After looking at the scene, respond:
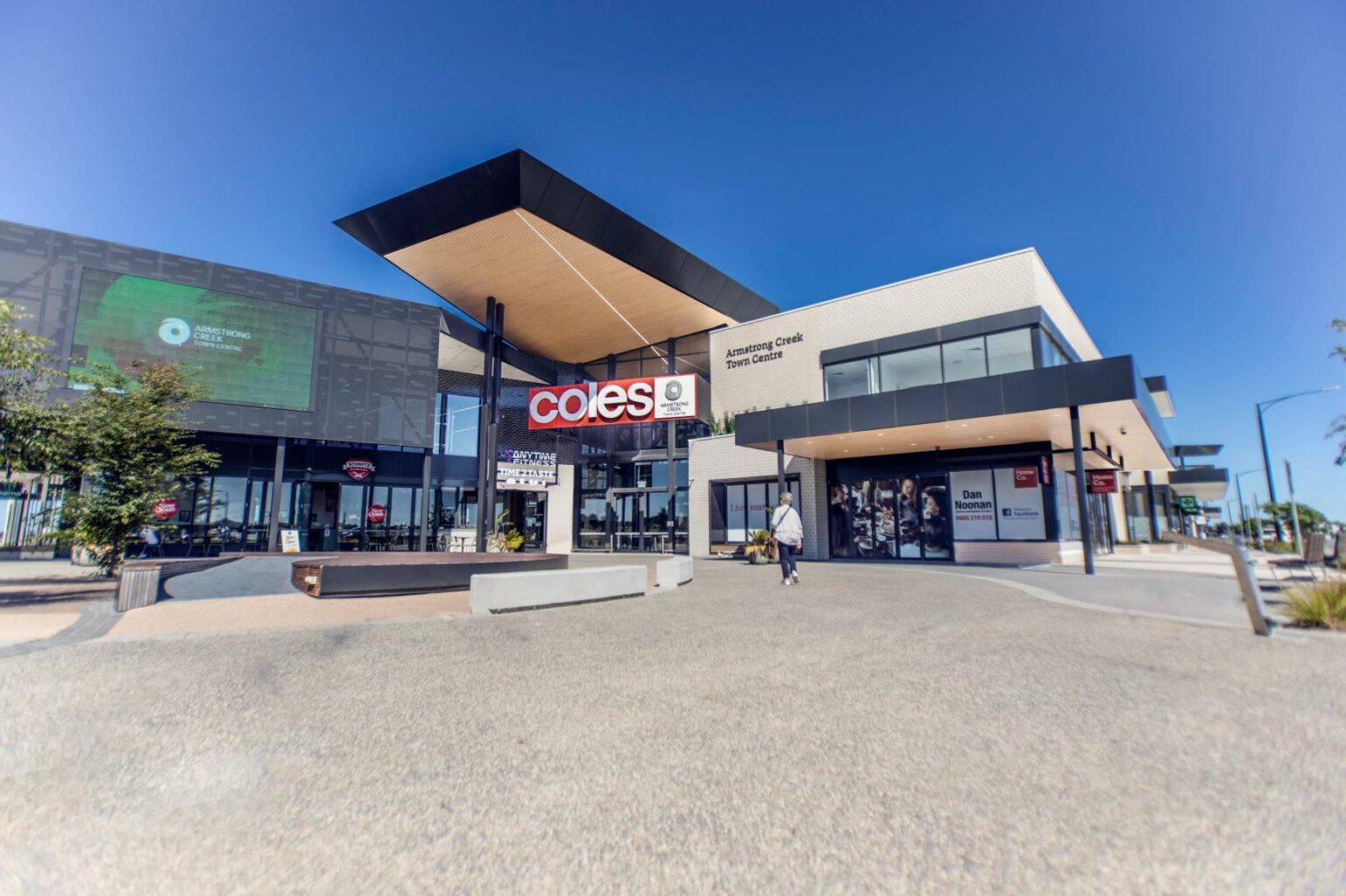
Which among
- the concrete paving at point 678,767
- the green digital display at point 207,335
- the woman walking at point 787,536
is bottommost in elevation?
the concrete paving at point 678,767

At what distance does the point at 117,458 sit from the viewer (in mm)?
12102

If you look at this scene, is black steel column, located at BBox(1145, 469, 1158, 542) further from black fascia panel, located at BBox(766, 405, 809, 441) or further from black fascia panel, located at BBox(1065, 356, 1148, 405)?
black fascia panel, located at BBox(766, 405, 809, 441)

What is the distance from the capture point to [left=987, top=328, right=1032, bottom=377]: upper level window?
17.6m

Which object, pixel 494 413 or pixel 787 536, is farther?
pixel 494 413

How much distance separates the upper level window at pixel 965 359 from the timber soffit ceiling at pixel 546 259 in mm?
10343

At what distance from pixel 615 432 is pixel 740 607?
69.8 ft

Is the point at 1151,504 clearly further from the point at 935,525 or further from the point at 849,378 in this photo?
the point at 849,378

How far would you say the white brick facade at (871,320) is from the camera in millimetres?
18312

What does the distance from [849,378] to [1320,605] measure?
15.3 m

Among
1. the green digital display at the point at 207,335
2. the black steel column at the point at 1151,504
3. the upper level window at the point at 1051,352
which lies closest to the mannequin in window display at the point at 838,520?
the upper level window at the point at 1051,352

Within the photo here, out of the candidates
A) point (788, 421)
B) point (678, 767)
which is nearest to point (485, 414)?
point (788, 421)

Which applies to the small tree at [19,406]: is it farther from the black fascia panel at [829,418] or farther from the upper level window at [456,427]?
the upper level window at [456,427]

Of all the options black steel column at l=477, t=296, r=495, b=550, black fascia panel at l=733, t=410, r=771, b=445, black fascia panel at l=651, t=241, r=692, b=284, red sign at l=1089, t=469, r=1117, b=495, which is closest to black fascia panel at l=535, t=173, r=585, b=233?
black fascia panel at l=651, t=241, r=692, b=284

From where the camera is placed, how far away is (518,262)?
2280cm
